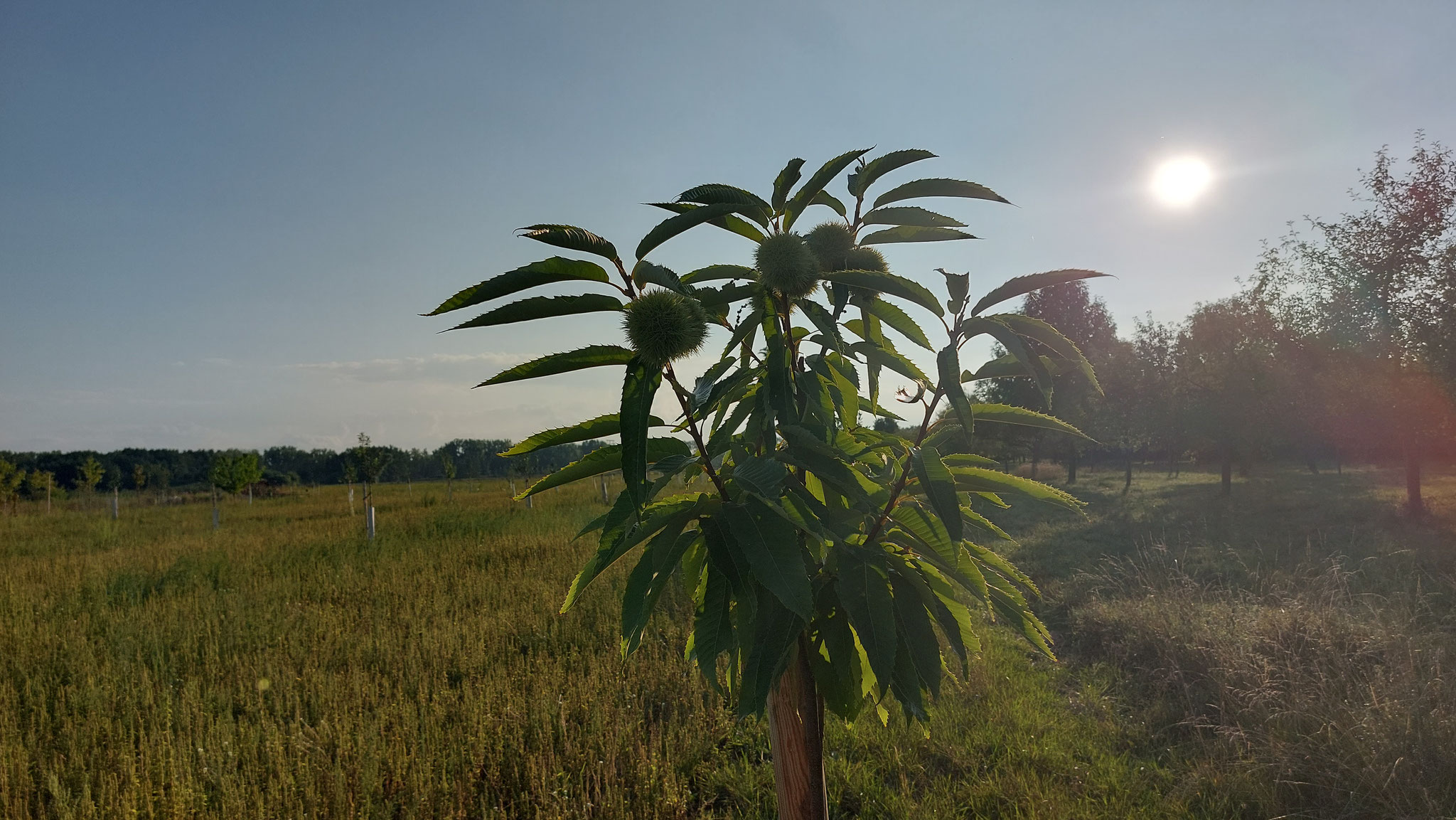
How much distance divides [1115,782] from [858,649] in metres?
3.72

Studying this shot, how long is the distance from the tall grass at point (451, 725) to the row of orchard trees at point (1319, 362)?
12.8ft

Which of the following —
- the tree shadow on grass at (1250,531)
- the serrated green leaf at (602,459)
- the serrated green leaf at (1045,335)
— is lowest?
the tree shadow on grass at (1250,531)

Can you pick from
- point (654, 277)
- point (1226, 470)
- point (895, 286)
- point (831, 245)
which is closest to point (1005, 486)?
point (895, 286)

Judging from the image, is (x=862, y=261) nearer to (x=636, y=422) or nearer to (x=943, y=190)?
(x=943, y=190)

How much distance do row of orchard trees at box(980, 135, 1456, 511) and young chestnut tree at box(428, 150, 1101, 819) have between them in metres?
6.49

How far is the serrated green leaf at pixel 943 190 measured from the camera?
125cm

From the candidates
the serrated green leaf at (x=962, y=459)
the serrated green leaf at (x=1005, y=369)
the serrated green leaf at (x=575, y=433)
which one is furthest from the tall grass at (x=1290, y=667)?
the serrated green leaf at (x=575, y=433)

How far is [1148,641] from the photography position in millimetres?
6094

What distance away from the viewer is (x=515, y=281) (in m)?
0.92

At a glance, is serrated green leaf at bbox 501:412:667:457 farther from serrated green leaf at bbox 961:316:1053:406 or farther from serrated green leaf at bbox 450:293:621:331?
serrated green leaf at bbox 961:316:1053:406

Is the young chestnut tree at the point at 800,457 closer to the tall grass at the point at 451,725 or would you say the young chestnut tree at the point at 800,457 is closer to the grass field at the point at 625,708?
the grass field at the point at 625,708

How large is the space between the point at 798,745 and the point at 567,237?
1.16 meters

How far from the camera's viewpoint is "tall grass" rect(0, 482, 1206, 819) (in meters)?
3.71

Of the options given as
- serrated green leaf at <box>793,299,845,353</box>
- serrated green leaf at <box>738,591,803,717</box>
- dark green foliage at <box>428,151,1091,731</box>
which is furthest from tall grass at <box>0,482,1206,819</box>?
serrated green leaf at <box>793,299,845,353</box>
